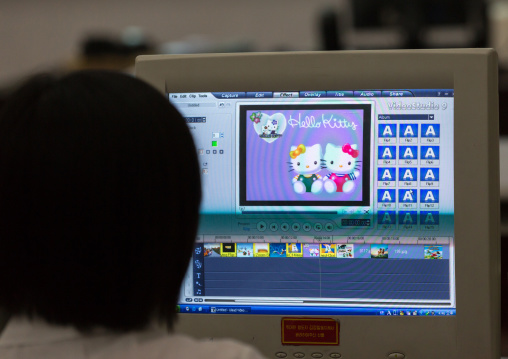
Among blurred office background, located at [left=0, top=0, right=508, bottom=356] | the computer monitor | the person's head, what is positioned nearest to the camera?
the person's head

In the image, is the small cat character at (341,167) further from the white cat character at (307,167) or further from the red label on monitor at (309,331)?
the red label on monitor at (309,331)

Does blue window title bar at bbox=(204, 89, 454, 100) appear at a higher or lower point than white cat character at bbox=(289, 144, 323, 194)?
higher

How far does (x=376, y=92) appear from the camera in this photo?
2.97 ft

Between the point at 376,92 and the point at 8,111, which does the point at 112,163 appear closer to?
the point at 8,111

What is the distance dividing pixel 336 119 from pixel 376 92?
0.07 metres

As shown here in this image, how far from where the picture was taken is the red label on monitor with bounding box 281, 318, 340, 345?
36.3 inches

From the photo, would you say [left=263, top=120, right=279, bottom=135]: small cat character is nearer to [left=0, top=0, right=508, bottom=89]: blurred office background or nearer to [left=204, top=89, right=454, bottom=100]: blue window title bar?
[left=204, top=89, right=454, bottom=100]: blue window title bar

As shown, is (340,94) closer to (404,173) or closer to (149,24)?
(404,173)

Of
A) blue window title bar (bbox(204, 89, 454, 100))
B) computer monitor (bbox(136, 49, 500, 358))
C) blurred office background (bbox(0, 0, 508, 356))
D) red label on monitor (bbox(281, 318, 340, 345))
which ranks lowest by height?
red label on monitor (bbox(281, 318, 340, 345))

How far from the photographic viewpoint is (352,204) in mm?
900

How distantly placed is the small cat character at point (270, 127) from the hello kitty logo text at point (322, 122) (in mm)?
23

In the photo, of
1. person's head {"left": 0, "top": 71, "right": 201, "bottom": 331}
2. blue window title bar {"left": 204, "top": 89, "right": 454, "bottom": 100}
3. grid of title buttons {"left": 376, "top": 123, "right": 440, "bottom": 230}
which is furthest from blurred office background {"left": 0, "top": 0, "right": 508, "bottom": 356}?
person's head {"left": 0, "top": 71, "right": 201, "bottom": 331}

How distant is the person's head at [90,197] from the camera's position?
1.90 ft

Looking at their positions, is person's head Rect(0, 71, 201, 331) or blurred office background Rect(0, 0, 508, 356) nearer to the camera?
person's head Rect(0, 71, 201, 331)
